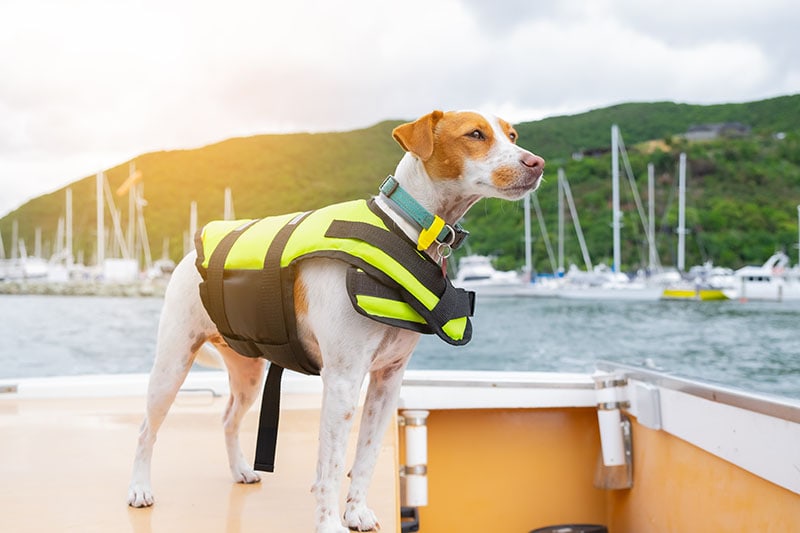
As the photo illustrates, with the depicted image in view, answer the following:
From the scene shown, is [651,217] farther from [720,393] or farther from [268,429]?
[268,429]

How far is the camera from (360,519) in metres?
1.54

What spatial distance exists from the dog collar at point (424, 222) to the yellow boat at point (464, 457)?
0.65 m

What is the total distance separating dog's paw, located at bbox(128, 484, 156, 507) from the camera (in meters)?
1.77

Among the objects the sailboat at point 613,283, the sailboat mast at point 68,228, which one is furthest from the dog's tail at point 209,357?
the sailboat mast at point 68,228

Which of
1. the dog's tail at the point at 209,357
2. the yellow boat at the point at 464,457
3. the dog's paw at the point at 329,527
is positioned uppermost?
the dog's tail at the point at 209,357

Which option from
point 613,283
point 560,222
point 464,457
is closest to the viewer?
point 464,457

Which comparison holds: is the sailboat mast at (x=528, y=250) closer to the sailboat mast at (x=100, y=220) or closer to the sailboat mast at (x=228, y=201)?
the sailboat mast at (x=228, y=201)

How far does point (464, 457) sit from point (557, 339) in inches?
786

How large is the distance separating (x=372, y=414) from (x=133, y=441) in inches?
48.1

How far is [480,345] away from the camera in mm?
21125

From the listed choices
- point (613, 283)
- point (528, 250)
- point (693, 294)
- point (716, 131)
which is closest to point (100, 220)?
point (528, 250)

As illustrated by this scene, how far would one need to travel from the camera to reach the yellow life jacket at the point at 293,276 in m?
1.39

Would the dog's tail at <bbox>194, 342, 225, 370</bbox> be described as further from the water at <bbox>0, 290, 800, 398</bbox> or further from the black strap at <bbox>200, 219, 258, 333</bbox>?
the water at <bbox>0, 290, 800, 398</bbox>

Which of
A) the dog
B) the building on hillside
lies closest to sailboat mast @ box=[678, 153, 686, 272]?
the building on hillside
